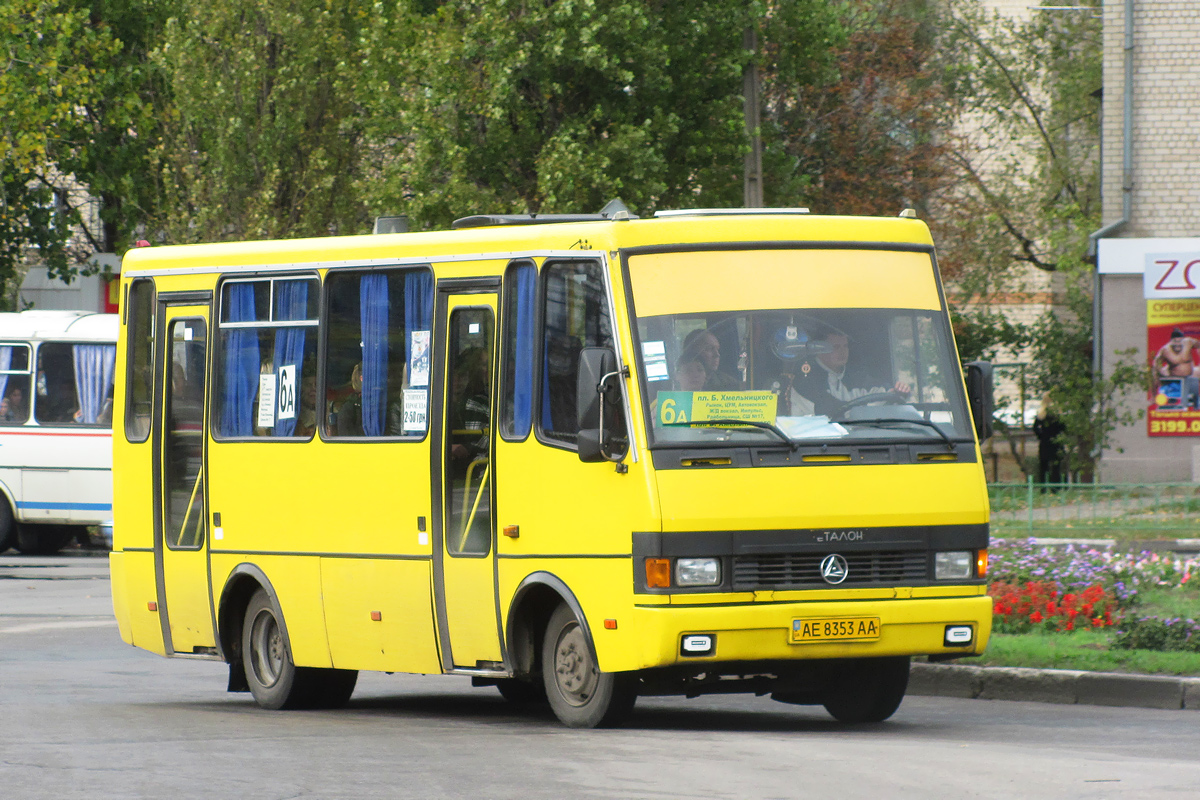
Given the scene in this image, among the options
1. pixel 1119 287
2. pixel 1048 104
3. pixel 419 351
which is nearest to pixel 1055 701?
pixel 419 351

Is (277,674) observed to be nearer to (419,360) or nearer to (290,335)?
(290,335)

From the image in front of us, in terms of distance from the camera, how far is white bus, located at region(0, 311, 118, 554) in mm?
26281

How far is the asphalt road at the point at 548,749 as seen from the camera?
786 cm

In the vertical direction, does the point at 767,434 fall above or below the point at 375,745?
above

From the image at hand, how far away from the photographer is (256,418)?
12.1 metres

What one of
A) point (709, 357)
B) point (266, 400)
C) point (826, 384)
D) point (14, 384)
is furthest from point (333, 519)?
point (14, 384)

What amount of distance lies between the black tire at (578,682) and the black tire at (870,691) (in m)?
1.31

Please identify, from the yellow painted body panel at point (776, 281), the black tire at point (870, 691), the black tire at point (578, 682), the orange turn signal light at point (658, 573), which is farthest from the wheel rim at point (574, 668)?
the yellow painted body panel at point (776, 281)

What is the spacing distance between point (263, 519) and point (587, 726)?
294cm

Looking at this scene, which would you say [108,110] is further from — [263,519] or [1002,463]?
[263,519]

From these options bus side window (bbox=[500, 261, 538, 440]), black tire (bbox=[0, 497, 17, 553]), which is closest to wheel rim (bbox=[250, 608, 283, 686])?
bus side window (bbox=[500, 261, 538, 440])

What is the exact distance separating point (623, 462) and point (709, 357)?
67cm

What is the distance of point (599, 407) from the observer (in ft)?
30.6

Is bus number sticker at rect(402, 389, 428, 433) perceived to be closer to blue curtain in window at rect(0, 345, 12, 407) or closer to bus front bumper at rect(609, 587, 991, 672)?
bus front bumper at rect(609, 587, 991, 672)
